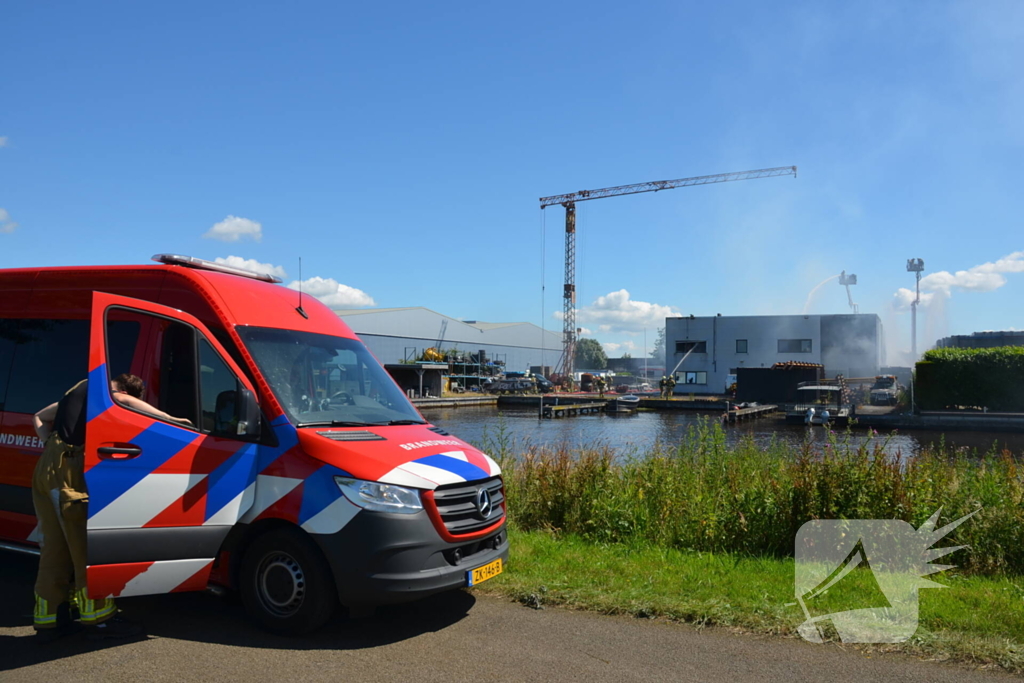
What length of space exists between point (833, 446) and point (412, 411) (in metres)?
5.62

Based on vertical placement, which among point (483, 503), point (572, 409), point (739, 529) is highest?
point (483, 503)

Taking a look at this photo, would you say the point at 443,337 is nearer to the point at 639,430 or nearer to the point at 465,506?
the point at 639,430

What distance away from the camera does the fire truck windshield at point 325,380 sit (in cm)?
600

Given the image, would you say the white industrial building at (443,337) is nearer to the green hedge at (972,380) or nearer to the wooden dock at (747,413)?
the wooden dock at (747,413)

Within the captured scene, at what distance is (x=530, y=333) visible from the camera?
110m

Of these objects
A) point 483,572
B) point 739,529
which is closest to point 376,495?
Result: point 483,572

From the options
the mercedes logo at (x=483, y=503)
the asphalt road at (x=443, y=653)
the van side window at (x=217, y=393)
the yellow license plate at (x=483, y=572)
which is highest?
the van side window at (x=217, y=393)

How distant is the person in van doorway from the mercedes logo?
2.70m

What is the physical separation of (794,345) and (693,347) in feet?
A: 34.2

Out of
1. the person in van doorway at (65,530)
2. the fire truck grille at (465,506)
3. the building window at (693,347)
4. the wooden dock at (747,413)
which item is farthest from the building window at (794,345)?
the person in van doorway at (65,530)

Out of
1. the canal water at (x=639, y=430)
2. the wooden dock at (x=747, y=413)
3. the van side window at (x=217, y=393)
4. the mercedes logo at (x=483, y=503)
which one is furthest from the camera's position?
the wooden dock at (x=747, y=413)

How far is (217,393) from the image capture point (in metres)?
5.77

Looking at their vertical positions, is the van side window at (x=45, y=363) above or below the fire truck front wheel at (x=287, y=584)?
above

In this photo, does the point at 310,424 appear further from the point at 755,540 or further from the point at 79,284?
the point at 755,540
